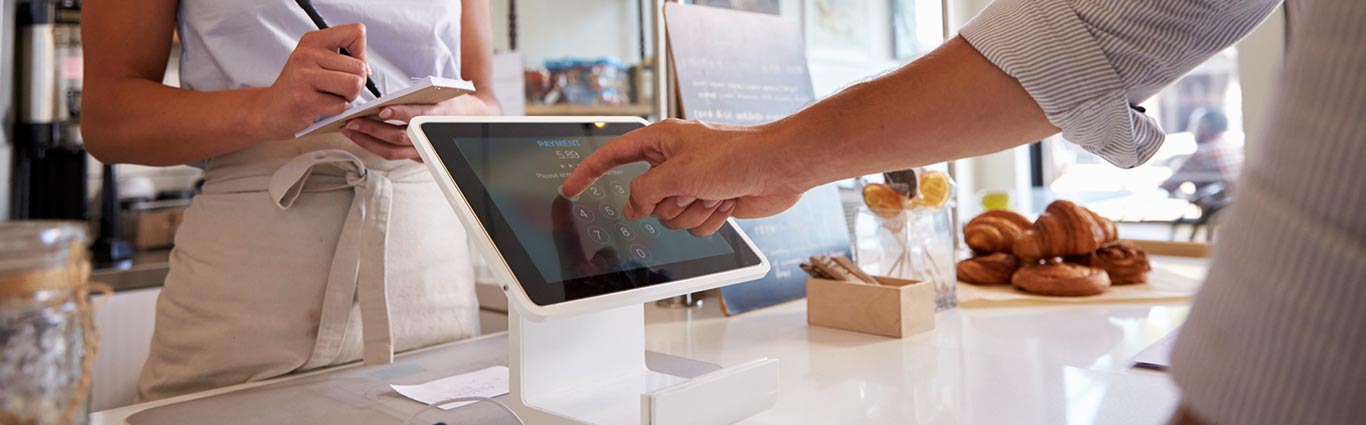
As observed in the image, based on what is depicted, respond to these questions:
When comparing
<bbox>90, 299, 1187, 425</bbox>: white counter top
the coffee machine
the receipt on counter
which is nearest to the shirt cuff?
<bbox>90, 299, 1187, 425</bbox>: white counter top

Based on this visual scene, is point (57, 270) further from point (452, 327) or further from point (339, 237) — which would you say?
point (452, 327)

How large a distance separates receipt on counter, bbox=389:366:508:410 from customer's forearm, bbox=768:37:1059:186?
1.22 feet

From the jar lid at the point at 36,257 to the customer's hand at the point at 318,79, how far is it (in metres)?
0.43

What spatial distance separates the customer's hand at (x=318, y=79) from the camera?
2.75 ft

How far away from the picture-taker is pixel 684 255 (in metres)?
0.77

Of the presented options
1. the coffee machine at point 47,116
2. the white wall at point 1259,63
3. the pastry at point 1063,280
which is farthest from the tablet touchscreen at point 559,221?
the coffee machine at point 47,116

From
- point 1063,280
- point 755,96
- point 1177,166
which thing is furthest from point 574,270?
point 1177,166

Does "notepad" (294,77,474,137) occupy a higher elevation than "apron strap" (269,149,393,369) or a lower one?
higher

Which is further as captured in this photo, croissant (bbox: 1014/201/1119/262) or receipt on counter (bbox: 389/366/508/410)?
croissant (bbox: 1014/201/1119/262)

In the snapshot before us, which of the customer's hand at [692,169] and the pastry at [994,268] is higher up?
the customer's hand at [692,169]

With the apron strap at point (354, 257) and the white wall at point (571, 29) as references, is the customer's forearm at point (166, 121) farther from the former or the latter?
the white wall at point (571, 29)

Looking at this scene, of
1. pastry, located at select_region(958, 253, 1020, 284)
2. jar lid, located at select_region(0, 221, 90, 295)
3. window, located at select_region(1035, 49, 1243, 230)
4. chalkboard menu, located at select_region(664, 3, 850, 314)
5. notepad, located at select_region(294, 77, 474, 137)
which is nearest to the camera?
jar lid, located at select_region(0, 221, 90, 295)

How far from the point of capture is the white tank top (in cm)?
97

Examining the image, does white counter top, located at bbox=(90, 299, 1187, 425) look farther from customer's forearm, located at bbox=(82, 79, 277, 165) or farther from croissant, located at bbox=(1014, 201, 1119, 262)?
customer's forearm, located at bbox=(82, 79, 277, 165)
